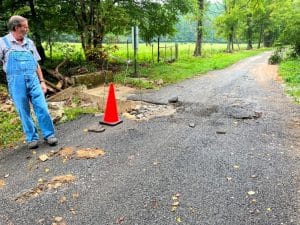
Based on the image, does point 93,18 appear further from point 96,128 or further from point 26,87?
point 26,87

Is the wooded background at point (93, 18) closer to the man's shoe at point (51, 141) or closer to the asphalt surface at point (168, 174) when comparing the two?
the asphalt surface at point (168, 174)

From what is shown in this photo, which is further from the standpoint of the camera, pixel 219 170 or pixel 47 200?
pixel 219 170

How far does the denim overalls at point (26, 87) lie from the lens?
4805mm

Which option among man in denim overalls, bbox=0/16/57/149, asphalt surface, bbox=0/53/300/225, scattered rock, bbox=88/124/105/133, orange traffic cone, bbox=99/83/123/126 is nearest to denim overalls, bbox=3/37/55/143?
man in denim overalls, bbox=0/16/57/149

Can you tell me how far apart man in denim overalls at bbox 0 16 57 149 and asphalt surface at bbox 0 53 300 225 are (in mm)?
337

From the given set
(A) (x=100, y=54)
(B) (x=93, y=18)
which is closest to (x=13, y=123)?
(A) (x=100, y=54)

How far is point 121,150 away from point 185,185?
1453mm

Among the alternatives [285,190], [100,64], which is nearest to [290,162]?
[285,190]

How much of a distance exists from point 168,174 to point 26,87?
2522 millimetres

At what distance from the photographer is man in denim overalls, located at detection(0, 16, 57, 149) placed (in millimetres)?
4711

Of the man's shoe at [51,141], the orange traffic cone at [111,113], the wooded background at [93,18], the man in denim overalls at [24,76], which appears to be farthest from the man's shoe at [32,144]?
the wooded background at [93,18]

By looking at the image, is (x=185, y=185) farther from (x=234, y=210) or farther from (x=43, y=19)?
(x=43, y=19)

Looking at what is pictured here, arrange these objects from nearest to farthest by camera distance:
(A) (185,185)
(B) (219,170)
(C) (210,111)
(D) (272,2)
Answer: (A) (185,185)
(B) (219,170)
(C) (210,111)
(D) (272,2)

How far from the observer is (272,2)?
46.8m
